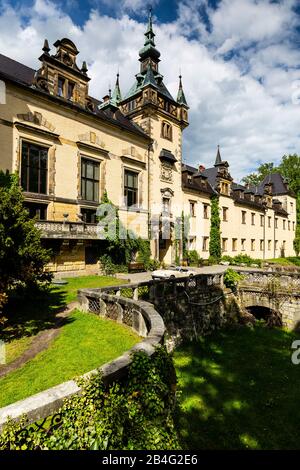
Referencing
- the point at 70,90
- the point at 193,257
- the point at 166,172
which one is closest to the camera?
the point at 70,90

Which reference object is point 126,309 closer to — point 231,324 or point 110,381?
point 110,381

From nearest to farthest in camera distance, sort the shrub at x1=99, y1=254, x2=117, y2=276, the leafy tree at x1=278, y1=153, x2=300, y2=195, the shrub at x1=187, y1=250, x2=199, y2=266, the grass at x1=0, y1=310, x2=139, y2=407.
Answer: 1. the grass at x1=0, y1=310, x2=139, y2=407
2. the shrub at x1=99, y1=254, x2=117, y2=276
3. the shrub at x1=187, y1=250, x2=199, y2=266
4. the leafy tree at x1=278, y1=153, x2=300, y2=195

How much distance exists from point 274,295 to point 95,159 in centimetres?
1781

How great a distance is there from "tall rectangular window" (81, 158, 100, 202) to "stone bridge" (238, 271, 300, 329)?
14.1 meters

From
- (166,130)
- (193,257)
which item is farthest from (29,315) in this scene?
(166,130)

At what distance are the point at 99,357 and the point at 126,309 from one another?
7.88ft

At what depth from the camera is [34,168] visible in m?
19.0

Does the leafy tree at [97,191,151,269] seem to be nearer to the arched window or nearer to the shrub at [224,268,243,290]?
the shrub at [224,268,243,290]

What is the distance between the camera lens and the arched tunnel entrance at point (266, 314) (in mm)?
18328

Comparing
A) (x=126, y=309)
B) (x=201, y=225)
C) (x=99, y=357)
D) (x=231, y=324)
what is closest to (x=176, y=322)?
(x=231, y=324)

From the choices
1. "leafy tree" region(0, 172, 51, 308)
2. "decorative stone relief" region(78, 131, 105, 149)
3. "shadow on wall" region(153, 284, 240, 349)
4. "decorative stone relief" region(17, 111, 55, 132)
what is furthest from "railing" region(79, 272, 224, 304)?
"decorative stone relief" region(78, 131, 105, 149)

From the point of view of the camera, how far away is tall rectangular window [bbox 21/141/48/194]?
727 inches

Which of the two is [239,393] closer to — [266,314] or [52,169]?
[266,314]

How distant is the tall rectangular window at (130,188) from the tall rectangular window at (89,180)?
3438 mm
